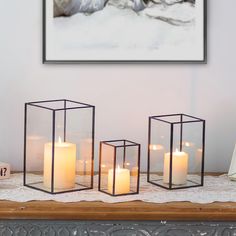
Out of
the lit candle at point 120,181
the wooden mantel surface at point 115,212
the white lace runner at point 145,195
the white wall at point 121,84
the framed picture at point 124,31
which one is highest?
the framed picture at point 124,31

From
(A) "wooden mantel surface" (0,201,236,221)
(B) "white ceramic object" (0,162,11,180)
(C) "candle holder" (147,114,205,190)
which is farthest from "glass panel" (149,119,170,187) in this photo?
(B) "white ceramic object" (0,162,11,180)

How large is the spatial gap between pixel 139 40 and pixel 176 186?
0.49 m

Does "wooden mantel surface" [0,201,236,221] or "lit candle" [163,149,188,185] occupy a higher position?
"lit candle" [163,149,188,185]

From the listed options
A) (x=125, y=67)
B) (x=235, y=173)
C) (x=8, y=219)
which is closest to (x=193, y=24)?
(x=125, y=67)

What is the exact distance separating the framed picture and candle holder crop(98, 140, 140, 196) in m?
0.35

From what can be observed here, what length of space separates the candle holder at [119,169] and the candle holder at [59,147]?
0.16ft

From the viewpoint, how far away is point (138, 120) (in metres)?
2.43

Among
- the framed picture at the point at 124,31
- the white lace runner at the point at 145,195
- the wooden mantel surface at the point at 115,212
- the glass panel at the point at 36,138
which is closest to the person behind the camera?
the wooden mantel surface at the point at 115,212

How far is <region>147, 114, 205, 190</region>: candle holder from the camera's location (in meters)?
2.20

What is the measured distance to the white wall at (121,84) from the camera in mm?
2406

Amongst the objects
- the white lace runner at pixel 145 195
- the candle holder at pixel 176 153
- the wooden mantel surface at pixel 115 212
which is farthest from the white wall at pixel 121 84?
the wooden mantel surface at pixel 115 212

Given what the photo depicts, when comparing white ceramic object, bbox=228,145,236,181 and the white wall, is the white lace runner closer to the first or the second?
white ceramic object, bbox=228,145,236,181

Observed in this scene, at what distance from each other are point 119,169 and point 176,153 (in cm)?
19

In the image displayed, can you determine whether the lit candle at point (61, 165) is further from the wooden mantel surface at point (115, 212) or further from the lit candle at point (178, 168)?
the lit candle at point (178, 168)
